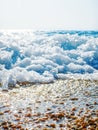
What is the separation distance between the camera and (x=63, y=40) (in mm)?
112250

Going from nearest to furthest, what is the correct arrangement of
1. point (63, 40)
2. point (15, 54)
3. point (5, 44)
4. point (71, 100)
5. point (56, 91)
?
point (71, 100) → point (56, 91) → point (15, 54) → point (5, 44) → point (63, 40)

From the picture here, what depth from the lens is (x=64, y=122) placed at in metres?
15.1

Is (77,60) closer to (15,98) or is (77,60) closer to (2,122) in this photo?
(15,98)

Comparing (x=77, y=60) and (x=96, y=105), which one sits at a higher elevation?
(x=96, y=105)

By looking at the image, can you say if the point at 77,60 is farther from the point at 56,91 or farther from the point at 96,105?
the point at 96,105

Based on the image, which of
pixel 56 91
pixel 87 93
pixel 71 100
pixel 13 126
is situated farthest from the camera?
pixel 56 91

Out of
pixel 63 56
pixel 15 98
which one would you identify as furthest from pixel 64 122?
pixel 63 56

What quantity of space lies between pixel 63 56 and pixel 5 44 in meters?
27.0

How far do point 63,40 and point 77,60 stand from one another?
28.8 meters

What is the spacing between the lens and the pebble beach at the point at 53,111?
→ 48.6 feet

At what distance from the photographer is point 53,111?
56.5ft

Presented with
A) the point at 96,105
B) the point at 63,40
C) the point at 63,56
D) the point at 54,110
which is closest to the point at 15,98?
the point at 54,110

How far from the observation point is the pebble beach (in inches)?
583

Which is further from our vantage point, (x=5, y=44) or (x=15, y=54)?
(x=5, y=44)
